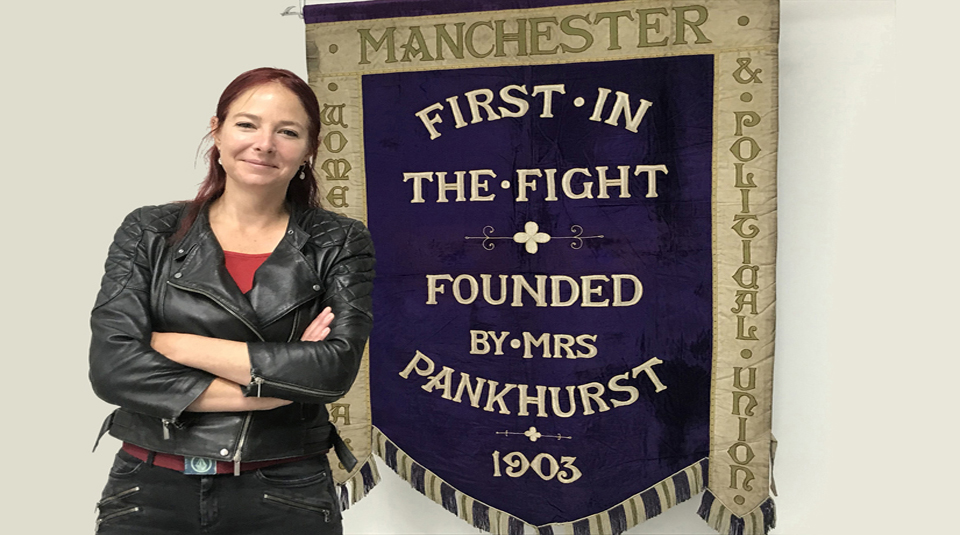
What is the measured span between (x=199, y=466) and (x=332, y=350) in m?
0.39

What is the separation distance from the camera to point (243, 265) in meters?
2.21

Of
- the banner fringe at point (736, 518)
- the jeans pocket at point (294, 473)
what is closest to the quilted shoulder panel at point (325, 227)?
the jeans pocket at point (294, 473)

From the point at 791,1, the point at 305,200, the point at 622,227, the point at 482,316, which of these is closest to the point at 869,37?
the point at 791,1

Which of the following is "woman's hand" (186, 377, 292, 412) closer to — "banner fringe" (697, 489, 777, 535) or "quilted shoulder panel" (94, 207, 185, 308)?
"quilted shoulder panel" (94, 207, 185, 308)

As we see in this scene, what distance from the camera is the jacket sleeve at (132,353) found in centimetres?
206

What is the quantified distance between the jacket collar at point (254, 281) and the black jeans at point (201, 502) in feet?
1.19

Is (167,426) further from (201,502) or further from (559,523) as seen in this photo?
(559,523)

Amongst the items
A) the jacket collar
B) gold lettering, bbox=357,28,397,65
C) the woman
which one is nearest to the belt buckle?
the woman

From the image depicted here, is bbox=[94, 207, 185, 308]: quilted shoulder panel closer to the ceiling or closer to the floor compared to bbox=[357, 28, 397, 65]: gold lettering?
closer to the floor

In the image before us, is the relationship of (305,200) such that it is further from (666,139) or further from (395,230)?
(666,139)

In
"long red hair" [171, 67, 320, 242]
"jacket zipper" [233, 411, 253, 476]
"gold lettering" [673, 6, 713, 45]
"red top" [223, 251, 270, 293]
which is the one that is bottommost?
"jacket zipper" [233, 411, 253, 476]

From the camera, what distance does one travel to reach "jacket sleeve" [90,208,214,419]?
2057 mm

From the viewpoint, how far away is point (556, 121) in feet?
10.9

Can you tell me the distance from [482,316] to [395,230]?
465 mm
